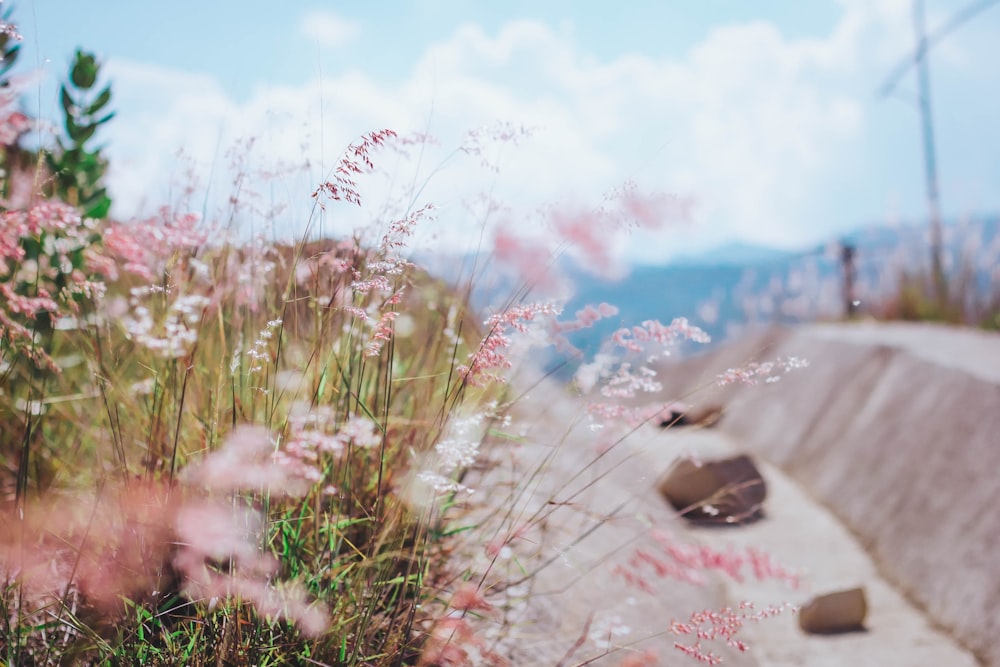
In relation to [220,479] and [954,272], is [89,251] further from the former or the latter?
[954,272]

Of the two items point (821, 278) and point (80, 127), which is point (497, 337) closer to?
point (80, 127)

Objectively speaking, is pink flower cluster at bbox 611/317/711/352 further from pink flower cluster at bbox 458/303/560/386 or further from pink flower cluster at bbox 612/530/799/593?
pink flower cluster at bbox 612/530/799/593

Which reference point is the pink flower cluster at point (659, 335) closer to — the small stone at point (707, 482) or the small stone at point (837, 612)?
the small stone at point (837, 612)

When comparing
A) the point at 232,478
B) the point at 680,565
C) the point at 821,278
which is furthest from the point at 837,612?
the point at 821,278

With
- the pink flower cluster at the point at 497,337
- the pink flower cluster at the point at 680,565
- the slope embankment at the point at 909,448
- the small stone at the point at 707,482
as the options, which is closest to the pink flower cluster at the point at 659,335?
the slope embankment at the point at 909,448

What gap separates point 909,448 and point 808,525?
1.99ft

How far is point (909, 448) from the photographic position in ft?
11.9

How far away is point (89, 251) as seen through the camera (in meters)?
2.29

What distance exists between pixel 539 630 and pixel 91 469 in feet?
4.17

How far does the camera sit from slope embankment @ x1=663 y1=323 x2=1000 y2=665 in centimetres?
281

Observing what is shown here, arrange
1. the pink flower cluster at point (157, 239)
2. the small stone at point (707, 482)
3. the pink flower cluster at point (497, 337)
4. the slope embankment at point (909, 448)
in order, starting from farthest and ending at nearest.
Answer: the small stone at point (707, 482), the slope embankment at point (909, 448), the pink flower cluster at point (157, 239), the pink flower cluster at point (497, 337)

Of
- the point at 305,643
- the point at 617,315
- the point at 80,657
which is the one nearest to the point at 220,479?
the point at 305,643

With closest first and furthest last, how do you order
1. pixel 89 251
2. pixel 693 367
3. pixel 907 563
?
1. pixel 89 251
2. pixel 907 563
3. pixel 693 367

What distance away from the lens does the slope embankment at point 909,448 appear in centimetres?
281
